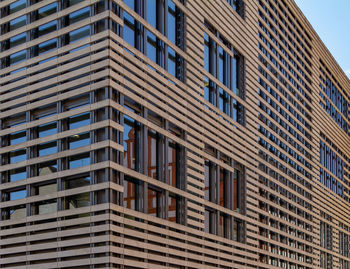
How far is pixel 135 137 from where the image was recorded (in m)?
30.8

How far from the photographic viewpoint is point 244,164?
140 feet

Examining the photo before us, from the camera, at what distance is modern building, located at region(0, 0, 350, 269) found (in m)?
27.8

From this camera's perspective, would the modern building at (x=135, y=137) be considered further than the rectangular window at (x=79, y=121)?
No

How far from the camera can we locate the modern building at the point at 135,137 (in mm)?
27844

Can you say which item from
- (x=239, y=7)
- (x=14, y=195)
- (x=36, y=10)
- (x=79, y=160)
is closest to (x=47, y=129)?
(x=79, y=160)

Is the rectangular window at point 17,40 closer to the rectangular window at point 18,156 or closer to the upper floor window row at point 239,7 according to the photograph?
the rectangular window at point 18,156

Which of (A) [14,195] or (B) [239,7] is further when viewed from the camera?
(B) [239,7]

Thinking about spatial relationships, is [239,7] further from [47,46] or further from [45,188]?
[45,188]

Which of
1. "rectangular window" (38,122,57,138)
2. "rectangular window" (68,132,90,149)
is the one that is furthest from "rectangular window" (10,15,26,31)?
"rectangular window" (68,132,90,149)

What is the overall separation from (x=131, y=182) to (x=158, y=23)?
9902 mm

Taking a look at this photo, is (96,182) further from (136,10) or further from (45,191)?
(136,10)

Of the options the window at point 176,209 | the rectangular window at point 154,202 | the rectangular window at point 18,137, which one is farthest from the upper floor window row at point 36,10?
the window at point 176,209

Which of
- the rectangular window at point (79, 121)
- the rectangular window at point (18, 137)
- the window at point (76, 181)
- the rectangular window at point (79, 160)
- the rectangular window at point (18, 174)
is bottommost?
the window at point (76, 181)

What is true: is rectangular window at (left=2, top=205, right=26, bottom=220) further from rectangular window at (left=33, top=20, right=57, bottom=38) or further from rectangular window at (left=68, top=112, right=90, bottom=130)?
rectangular window at (left=33, top=20, right=57, bottom=38)
